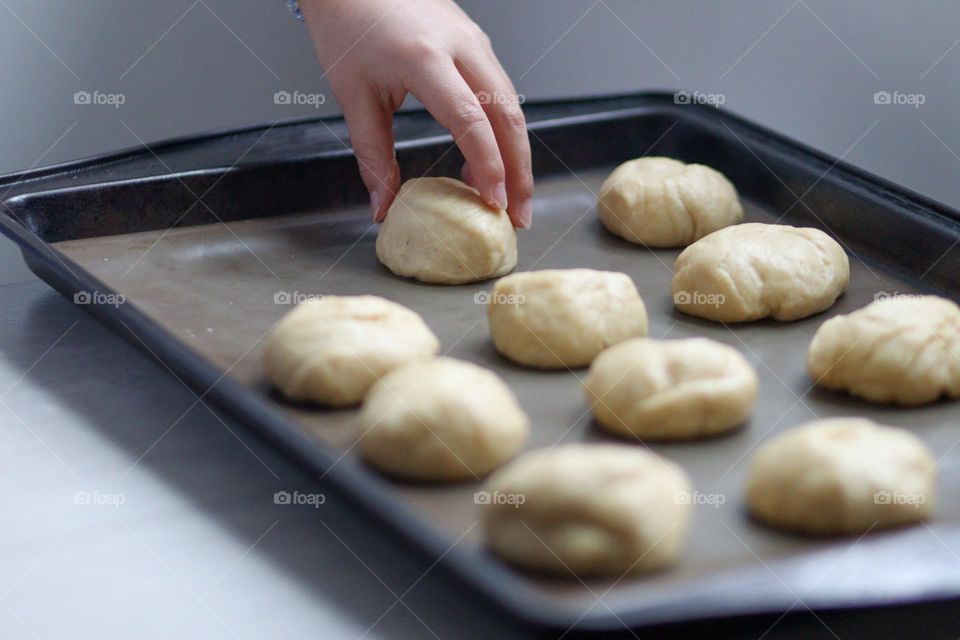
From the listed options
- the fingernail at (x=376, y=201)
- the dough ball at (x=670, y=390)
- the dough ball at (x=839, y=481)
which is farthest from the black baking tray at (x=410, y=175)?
the dough ball at (x=670, y=390)

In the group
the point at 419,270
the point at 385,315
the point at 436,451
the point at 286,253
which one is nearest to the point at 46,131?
the point at 286,253

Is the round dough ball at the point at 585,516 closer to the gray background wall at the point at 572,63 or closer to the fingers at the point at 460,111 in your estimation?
the fingers at the point at 460,111

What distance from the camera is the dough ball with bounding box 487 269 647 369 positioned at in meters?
1.78

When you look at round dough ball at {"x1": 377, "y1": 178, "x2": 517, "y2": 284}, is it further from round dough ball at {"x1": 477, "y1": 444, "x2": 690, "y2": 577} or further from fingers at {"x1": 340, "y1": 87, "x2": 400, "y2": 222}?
round dough ball at {"x1": 477, "y1": 444, "x2": 690, "y2": 577}

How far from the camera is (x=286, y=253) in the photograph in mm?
2174

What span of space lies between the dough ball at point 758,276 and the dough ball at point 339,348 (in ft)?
1.61

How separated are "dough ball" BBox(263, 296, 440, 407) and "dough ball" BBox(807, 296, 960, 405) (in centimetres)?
57

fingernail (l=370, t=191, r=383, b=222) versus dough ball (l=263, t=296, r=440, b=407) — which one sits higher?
dough ball (l=263, t=296, r=440, b=407)

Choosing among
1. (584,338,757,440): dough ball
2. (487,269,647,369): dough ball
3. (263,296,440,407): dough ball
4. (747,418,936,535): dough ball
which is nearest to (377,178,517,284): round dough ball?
(487,269,647,369): dough ball

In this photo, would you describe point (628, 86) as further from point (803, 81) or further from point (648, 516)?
point (648, 516)

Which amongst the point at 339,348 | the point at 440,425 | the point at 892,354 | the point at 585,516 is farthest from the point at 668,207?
the point at 585,516

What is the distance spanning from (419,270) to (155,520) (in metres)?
0.77

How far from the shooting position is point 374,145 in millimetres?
2160

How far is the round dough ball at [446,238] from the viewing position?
2.07m
